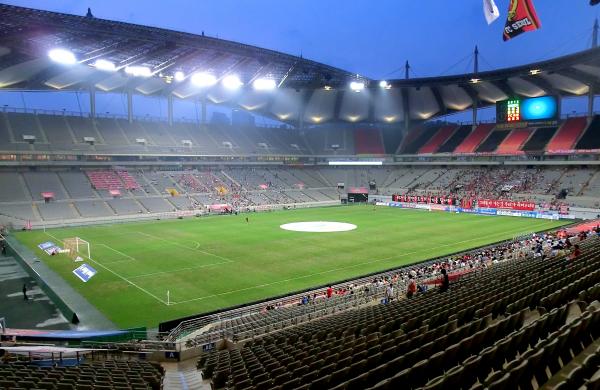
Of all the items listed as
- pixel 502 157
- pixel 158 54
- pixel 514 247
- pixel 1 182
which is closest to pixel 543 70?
pixel 502 157

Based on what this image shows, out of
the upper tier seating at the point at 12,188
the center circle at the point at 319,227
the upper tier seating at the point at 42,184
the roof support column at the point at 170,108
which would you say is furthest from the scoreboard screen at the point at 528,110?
the upper tier seating at the point at 12,188

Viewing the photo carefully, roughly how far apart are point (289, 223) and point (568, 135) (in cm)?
4853

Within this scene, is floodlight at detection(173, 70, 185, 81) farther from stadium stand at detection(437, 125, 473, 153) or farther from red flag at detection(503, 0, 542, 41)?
red flag at detection(503, 0, 542, 41)

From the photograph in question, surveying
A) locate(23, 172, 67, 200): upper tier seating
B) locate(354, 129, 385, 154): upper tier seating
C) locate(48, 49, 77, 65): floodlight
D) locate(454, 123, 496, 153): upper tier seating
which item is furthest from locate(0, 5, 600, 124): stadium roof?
locate(23, 172, 67, 200): upper tier seating

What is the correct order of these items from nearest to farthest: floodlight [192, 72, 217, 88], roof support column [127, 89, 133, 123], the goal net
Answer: the goal net
floodlight [192, 72, 217, 88]
roof support column [127, 89, 133, 123]

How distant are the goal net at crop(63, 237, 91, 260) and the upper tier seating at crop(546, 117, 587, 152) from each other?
66.1 m

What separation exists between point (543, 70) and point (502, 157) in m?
17.5

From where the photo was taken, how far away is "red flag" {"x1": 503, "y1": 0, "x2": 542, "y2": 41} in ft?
64.6

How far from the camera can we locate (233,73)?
218 feet

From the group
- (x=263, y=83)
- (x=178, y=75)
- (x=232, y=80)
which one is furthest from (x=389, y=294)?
(x=263, y=83)

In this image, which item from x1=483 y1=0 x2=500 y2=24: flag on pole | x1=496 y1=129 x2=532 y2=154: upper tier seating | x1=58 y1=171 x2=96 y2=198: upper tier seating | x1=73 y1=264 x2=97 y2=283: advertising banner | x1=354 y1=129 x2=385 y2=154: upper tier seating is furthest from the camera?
x1=354 y1=129 x2=385 y2=154: upper tier seating

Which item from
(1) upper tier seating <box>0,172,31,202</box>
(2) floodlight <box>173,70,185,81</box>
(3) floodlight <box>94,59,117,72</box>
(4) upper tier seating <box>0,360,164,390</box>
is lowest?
(4) upper tier seating <box>0,360,164,390</box>

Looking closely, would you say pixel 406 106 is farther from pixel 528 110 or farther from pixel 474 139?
pixel 528 110

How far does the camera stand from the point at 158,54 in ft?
180
